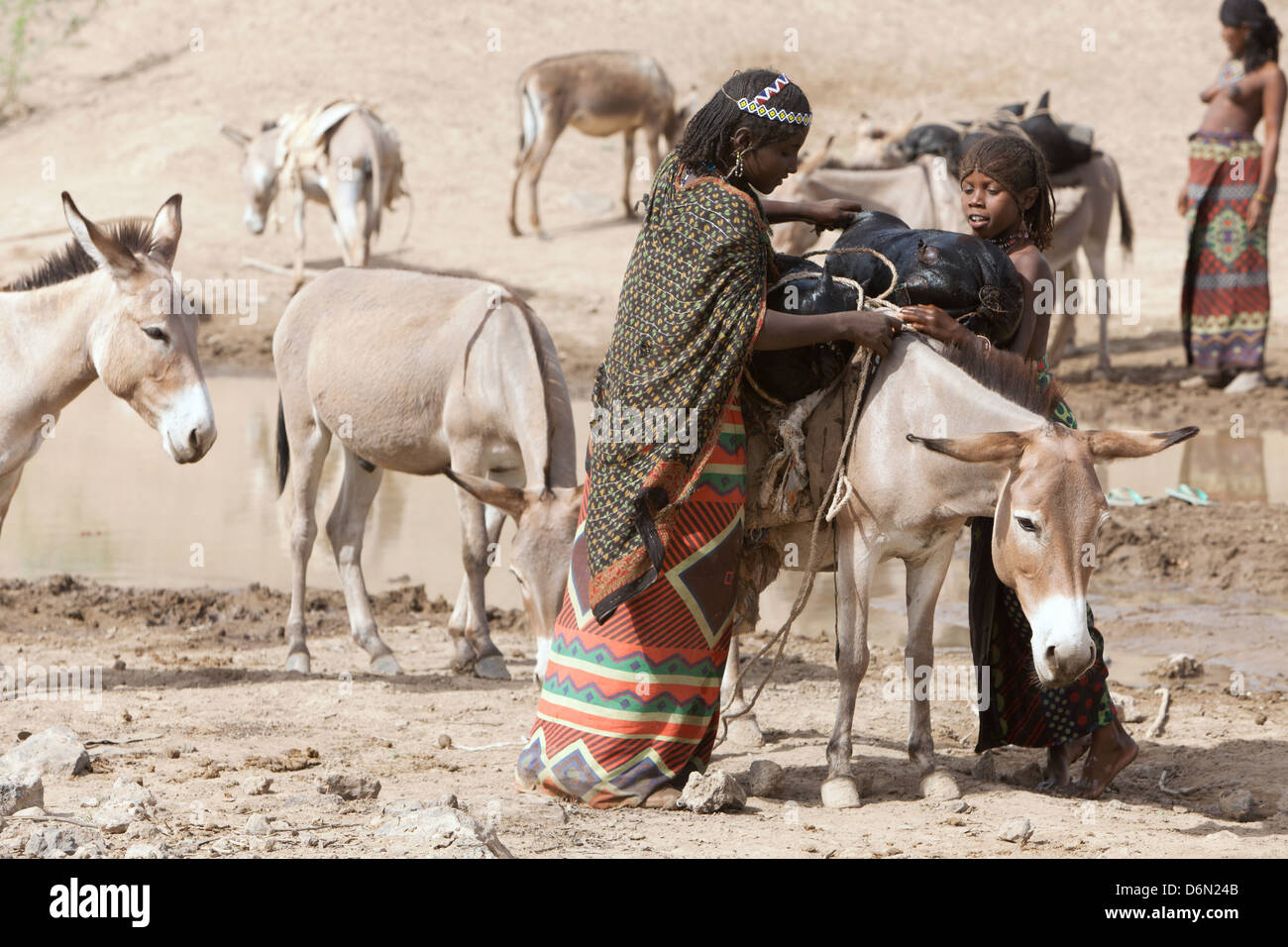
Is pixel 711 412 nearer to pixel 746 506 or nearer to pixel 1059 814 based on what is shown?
pixel 746 506

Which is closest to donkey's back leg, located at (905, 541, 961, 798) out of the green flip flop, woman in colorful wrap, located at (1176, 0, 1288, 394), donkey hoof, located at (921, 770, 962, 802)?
donkey hoof, located at (921, 770, 962, 802)

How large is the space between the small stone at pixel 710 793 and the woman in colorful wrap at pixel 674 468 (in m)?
0.05

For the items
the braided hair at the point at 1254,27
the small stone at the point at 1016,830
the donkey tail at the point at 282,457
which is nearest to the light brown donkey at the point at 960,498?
the small stone at the point at 1016,830

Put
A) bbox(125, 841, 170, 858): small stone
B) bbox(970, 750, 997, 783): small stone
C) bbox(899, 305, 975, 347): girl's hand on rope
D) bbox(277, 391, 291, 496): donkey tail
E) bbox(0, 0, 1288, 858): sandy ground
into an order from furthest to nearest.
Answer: bbox(277, 391, 291, 496): donkey tail → bbox(970, 750, 997, 783): small stone → bbox(899, 305, 975, 347): girl's hand on rope → bbox(0, 0, 1288, 858): sandy ground → bbox(125, 841, 170, 858): small stone

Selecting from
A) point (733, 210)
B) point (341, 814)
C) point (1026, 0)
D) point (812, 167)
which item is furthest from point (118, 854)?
point (1026, 0)

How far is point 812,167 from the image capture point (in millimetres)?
12523

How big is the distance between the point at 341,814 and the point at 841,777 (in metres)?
1.44

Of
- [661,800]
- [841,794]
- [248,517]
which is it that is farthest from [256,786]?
[248,517]

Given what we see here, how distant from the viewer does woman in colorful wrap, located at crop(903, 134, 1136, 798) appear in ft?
15.4

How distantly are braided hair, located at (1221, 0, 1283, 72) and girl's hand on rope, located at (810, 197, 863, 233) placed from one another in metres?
6.68

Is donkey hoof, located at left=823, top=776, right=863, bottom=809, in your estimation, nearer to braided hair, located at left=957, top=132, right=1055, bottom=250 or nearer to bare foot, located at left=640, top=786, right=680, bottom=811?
bare foot, located at left=640, top=786, right=680, bottom=811

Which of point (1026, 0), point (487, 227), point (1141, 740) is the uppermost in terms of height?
point (1026, 0)

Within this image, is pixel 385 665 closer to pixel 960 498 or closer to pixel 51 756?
pixel 51 756

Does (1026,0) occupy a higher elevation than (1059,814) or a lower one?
higher
